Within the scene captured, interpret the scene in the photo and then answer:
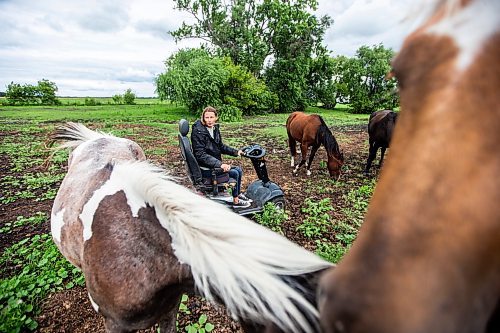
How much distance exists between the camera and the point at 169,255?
5.28 feet

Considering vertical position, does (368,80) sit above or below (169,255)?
above

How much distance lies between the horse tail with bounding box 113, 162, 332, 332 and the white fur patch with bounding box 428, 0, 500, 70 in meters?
0.92

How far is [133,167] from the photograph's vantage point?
2.06m

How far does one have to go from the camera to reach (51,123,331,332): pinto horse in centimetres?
119

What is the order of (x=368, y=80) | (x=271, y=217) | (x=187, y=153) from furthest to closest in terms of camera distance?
(x=368, y=80), (x=271, y=217), (x=187, y=153)

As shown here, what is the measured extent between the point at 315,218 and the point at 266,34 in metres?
28.8

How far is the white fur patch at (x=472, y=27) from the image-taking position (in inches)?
26.0

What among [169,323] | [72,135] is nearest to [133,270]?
[169,323]

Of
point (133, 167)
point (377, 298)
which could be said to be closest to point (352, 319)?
point (377, 298)

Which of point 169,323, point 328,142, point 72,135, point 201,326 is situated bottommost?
point 201,326

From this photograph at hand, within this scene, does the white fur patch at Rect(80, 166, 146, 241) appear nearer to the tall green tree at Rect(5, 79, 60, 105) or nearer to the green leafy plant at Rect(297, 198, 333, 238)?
the green leafy plant at Rect(297, 198, 333, 238)

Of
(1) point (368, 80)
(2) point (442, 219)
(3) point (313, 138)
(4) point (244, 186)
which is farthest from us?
(1) point (368, 80)

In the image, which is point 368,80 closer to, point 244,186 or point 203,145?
point 244,186

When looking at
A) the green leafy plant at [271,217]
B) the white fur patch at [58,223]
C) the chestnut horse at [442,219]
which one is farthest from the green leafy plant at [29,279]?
the chestnut horse at [442,219]
